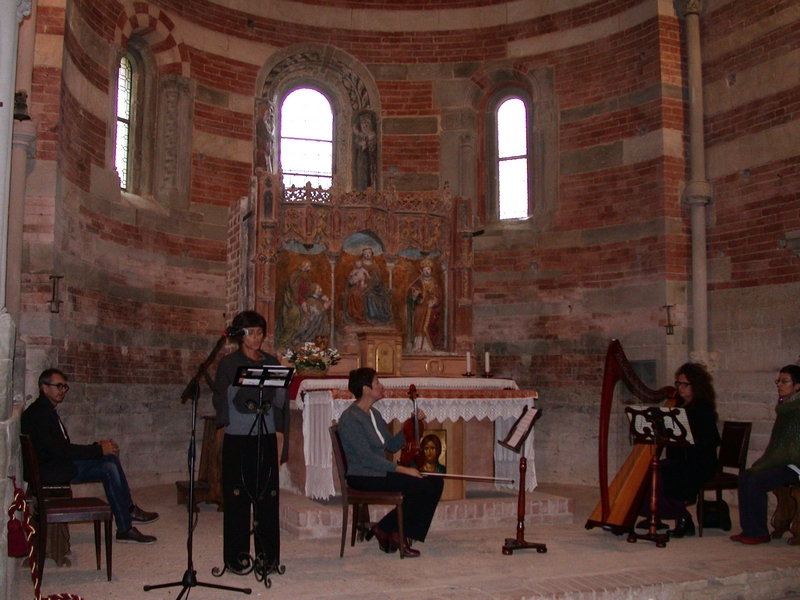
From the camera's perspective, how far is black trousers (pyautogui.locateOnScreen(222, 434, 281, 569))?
571cm

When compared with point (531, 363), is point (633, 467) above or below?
below

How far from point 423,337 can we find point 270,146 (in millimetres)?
4497

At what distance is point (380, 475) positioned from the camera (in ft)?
21.9

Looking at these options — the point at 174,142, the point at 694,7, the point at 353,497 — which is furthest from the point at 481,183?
the point at 353,497

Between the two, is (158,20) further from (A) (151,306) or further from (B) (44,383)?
(B) (44,383)

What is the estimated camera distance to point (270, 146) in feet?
44.2

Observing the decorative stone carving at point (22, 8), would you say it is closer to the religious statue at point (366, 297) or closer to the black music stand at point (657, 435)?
the black music stand at point (657, 435)

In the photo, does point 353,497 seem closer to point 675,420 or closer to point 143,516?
point 143,516

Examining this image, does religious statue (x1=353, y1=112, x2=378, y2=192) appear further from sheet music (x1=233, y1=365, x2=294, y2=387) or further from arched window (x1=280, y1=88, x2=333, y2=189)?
sheet music (x1=233, y1=365, x2=294, y2=387)

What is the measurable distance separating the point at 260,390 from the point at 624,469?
3.83m

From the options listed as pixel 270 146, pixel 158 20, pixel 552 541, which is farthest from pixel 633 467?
pixel 158 20

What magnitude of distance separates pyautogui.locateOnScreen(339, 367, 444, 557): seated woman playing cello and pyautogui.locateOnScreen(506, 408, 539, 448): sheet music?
63cm

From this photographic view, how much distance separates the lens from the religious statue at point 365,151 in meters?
13.8

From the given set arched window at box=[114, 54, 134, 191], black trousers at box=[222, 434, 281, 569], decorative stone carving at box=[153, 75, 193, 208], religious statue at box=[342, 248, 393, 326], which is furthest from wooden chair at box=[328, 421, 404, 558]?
arched window at box=[114, 54, 134, 191]
